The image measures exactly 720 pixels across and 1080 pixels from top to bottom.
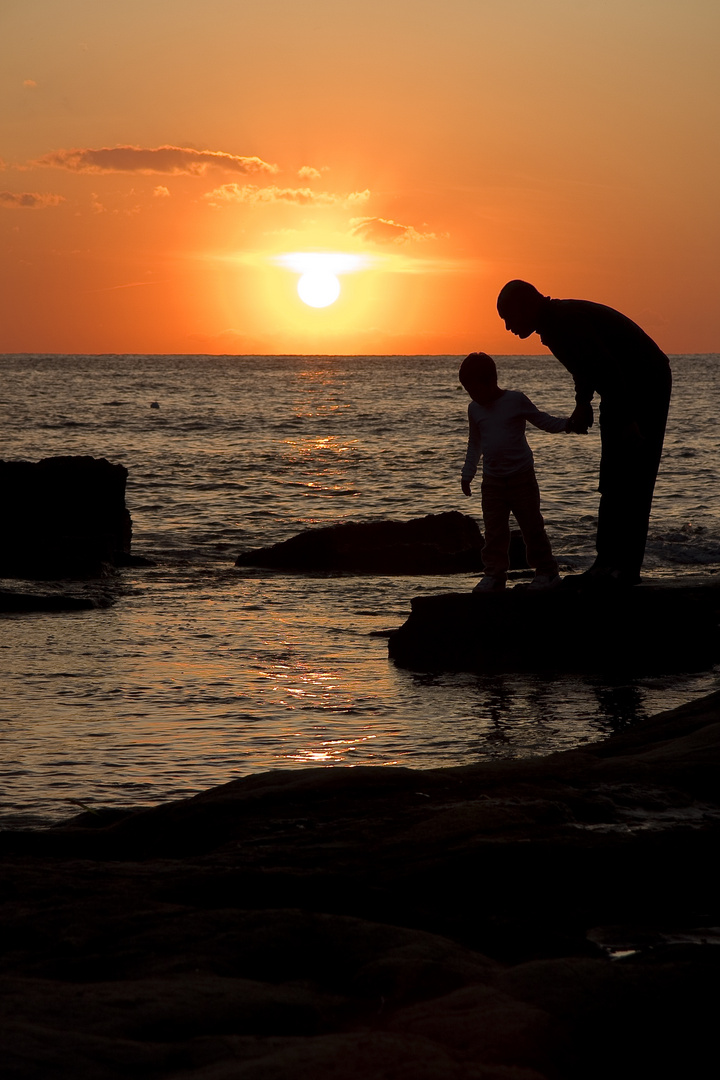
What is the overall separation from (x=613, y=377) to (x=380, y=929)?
4.86 metres

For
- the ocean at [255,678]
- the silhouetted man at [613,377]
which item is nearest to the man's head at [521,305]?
the silhouetted man at [613,377]

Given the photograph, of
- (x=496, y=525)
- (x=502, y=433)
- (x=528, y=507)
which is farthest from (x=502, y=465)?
(x=496, y=525)

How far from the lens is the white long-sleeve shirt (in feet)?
25.9

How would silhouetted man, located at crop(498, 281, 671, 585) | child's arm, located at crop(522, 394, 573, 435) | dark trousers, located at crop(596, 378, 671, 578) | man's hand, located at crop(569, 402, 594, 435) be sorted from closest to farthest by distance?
man's hand, located at crop(569, 402, 594, 435), silhouetted man, located at crop(498, 281, 671, 585), dark trousers, located at crop(596, 378, 671, 578), child's arm, located at crop(522, 394, 573, 435)

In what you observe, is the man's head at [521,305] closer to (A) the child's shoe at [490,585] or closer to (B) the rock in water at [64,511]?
(A) the child's shoe at [490,585]

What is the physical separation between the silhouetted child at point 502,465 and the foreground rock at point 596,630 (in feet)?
0.63

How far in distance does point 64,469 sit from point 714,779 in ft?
42.0

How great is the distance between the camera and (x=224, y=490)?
1049 inches

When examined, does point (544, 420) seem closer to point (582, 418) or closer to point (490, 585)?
point (582, 418)

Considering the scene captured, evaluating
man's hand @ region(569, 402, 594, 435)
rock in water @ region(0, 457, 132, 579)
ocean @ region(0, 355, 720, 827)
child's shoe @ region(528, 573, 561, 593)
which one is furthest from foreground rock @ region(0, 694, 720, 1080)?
rock in water @ region(0, 457, 132, 579)

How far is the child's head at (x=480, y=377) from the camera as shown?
785 cm

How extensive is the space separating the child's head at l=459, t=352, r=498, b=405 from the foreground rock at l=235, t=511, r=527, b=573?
6.79 metres

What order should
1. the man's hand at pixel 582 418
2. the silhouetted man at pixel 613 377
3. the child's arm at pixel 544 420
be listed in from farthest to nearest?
the child's arm at pixel 544 420 → the silhouetted man at pixel 613 377 → the man's hand at pixel 582 418

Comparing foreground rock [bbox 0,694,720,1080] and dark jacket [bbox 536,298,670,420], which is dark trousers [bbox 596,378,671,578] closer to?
dark jacket [bbox 536,298,670,420]
